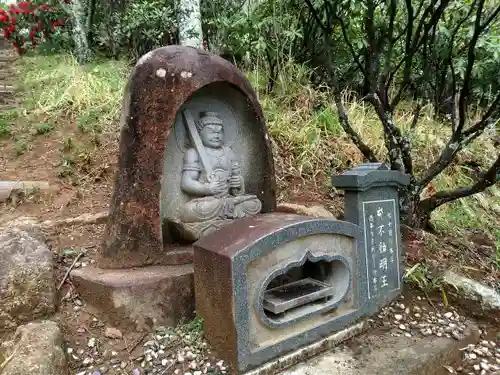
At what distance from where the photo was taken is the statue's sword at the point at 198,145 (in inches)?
119

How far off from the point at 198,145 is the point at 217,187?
0.35 meters

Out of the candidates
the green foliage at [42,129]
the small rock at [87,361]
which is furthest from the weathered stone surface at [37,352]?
the green foliage at [42,129]

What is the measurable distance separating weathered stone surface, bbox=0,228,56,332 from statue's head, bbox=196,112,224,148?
1.36 meters

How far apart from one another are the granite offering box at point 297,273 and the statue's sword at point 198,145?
2.17 feet

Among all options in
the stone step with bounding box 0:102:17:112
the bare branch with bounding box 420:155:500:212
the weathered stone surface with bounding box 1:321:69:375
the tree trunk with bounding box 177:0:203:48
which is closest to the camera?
the weathered stone surface with bounding box 1:321:69:375

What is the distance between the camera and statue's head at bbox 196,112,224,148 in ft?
10.1

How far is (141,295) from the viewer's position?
2447 millimetres

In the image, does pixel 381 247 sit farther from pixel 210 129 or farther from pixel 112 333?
pixel 112 333

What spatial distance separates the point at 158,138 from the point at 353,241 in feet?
4.81

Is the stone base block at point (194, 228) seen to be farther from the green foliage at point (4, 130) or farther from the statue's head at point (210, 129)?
the green foliage at point (4, 130)

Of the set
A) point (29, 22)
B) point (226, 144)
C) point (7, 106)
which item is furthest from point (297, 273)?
point (29, 22)

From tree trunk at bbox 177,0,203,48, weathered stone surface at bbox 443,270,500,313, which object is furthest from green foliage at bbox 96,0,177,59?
weathered stone surface at bbox 443,270,500,313

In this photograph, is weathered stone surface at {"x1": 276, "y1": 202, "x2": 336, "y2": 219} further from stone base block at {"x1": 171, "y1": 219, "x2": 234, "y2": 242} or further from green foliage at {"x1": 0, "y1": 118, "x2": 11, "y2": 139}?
green foliage at {"x1": 0, "y1": 118, "x2": 11, "y2": 139}

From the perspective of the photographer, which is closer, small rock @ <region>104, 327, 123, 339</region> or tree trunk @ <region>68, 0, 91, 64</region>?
small rock @ <region>104, 327, 123, 339</region>
